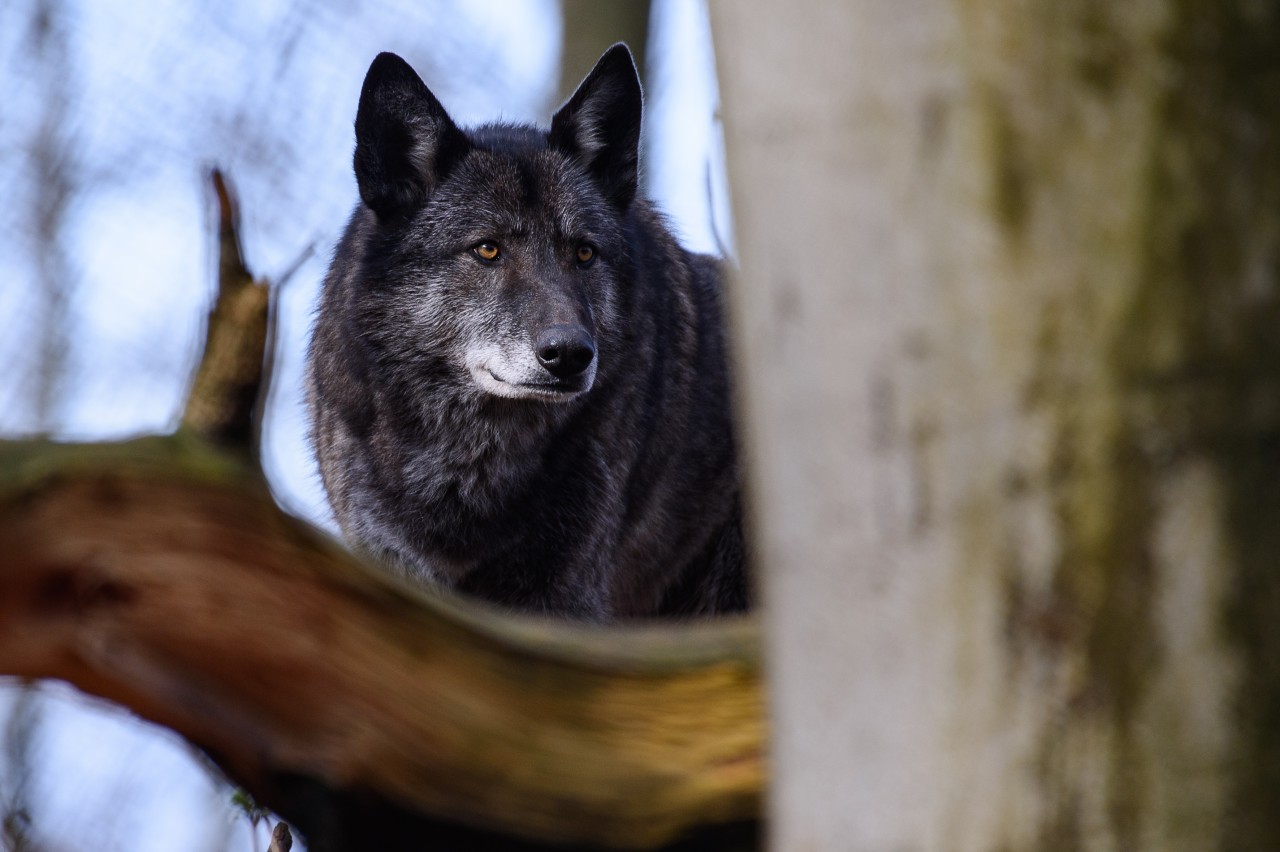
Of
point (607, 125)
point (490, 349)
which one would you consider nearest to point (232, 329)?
point (490, 349)

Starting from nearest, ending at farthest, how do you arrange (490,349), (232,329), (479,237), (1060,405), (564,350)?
(1060,405)
(232,329)
(564,350)
(490,349)
(479,237)

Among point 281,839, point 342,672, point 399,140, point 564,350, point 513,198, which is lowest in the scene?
point 281,839

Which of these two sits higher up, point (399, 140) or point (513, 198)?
point (399, 140)

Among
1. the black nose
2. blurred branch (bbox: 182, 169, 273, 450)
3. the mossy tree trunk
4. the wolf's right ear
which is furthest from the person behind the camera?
the wolf's right ear

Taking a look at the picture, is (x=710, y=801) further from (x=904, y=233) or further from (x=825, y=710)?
(x=904, y=233)

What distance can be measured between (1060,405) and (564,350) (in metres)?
3.07

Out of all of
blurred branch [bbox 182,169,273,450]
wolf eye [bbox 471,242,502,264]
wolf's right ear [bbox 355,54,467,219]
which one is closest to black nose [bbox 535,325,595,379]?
wolf eye [bbox 471,242,502,264]

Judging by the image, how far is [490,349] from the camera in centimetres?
442

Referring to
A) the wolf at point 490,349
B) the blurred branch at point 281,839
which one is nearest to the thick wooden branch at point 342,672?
the blurred branch at point 281,839

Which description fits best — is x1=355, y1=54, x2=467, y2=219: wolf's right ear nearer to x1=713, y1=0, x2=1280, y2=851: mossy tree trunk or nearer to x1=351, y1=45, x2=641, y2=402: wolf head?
x1=351, y1=45, x2=641, y2=402: wolf head

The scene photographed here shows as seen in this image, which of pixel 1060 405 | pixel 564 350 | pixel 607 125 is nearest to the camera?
pixel 1060 405

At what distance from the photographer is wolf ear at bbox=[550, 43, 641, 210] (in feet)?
15.3

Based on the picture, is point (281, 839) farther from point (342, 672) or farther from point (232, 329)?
point (232, 329)

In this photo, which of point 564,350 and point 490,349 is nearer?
point 564,350
